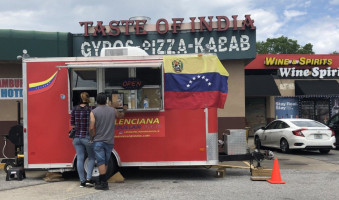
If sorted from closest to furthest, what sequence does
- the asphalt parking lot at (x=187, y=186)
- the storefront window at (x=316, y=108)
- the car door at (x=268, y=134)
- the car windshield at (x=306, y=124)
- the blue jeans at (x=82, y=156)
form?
the asphalt parking lot at (x=187, y=186) < the blue jeans at (x=82, y=156) < the car windshield at (x=306, y=124) < the car door at (x=268, y=134) < the storefront window at (x=316, y=108)

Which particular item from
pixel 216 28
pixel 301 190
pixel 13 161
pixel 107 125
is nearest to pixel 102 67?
pixel 107 125

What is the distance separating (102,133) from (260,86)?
53.1 ft

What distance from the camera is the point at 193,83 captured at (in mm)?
7484

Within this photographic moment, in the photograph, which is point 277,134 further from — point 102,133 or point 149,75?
point 102,133

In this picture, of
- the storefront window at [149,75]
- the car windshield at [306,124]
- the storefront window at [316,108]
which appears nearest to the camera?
the storefront window at [149,75]

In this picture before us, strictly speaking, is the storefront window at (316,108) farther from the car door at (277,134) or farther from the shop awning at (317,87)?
the car door at (277,134)

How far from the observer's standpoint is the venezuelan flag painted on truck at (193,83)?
24.4ft

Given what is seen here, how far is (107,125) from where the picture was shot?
6.62 m

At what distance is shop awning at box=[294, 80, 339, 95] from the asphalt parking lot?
13027mm

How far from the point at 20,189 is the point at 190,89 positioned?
A: 3957 mm

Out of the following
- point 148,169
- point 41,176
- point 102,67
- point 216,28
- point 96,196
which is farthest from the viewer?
point 216,28

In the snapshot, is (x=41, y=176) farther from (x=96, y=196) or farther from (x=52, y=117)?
(x=96, y=196)

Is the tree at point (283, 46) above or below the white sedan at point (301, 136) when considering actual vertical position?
above

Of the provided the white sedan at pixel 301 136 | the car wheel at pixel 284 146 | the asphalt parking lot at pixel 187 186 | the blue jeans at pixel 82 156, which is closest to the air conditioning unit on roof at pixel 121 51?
the blue jeans at pixel 82 156
